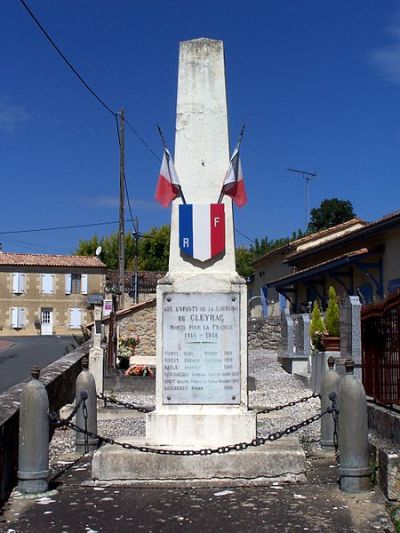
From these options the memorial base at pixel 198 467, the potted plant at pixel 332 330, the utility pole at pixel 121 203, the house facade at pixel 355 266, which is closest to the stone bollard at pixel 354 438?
the memorial base at pixel 198 467

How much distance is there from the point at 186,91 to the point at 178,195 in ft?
3.52

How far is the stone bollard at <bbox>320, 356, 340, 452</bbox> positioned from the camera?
8203 millimetres

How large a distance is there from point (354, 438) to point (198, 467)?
1.49m

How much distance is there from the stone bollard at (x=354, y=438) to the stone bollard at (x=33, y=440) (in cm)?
246

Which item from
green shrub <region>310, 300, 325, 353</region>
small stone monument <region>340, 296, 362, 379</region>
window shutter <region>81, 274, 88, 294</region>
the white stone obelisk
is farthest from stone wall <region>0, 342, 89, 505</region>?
window shutter <region>81, 274, 88, 294</region>

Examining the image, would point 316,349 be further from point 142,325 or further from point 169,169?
point 142,325

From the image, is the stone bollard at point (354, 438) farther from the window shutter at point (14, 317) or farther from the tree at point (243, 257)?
the tree at point (243, 257)

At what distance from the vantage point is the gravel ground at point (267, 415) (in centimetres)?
984

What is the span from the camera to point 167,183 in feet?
25.1


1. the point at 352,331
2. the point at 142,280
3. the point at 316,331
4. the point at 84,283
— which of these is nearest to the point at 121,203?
the point at 316,331

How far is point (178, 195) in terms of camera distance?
7676 millimetres

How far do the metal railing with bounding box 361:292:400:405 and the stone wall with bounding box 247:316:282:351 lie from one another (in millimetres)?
21794

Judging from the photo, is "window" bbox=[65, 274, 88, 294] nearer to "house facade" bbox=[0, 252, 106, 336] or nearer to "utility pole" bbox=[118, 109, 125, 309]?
"house facade" bbox=[0, 252, 106, 336]

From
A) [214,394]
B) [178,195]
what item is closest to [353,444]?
[214,394]
